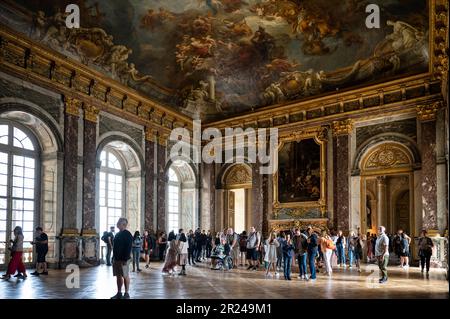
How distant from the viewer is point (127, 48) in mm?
18797

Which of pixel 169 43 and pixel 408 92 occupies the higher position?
pixel 169 43

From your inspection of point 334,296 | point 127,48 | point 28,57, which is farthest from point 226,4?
point 334,296

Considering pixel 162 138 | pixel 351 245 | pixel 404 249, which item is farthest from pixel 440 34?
pixel 162 138

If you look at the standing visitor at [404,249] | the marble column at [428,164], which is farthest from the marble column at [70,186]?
the marble column at [428,164]

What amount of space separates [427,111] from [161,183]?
1239 centimetres

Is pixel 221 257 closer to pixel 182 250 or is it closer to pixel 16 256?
pixel 182 250

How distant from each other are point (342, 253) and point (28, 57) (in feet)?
44.3

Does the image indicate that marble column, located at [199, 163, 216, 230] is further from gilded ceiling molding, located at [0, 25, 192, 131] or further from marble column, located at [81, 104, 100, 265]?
marble column, located at [81, 104, 100, 265]

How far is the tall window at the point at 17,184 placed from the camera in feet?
48.6

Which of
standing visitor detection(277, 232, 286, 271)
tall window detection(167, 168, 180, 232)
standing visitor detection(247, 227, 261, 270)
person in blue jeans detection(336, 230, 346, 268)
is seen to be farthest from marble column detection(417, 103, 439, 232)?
tall window detection(167, 168, 180, 232)

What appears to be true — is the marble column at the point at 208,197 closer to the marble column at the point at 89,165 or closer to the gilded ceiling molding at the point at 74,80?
the gilded ceiling molding at the point at 74,80

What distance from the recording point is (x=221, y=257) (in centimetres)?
1527

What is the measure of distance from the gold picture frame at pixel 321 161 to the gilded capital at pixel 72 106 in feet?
32.6

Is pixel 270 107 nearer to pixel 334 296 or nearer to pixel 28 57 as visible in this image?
pixel 28 57
